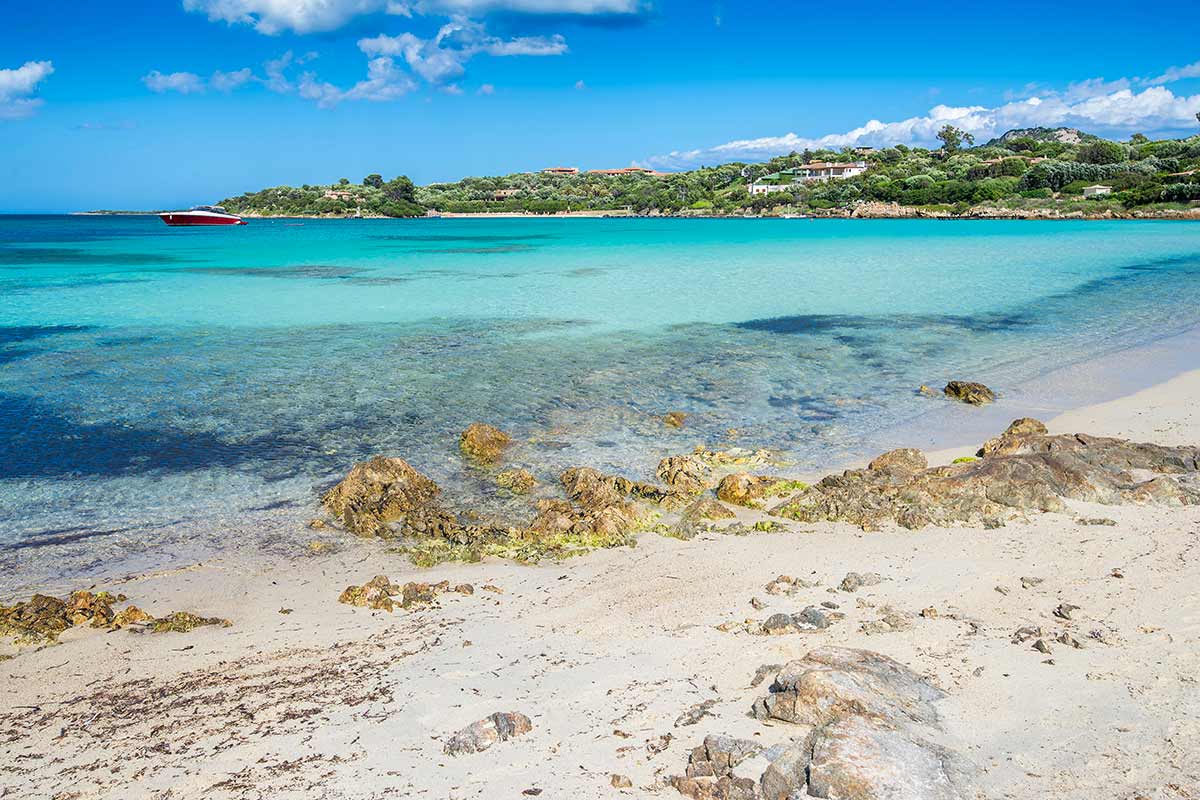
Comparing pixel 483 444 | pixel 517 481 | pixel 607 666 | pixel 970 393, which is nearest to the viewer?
pixel 607 666

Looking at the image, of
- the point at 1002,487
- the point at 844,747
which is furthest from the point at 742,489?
the point at 844,747

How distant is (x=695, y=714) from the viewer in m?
5.05

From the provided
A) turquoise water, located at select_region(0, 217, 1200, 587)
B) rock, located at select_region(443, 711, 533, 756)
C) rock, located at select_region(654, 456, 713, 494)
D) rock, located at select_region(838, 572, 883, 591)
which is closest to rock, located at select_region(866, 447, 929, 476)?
turquoise water, located at select_region(0, 217, 1200, 587)

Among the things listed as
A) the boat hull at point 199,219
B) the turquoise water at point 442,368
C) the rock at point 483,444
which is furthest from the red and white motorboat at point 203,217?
the rock at point 483,444

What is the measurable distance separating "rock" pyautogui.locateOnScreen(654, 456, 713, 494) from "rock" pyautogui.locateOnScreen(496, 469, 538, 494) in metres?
1.64

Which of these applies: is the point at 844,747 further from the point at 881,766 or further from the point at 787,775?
the point at 787,775

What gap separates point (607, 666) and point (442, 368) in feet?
40.9

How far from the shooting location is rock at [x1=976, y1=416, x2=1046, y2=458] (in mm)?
10195

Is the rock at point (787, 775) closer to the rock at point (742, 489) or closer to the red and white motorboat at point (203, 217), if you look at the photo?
the rock at point (742, 489)

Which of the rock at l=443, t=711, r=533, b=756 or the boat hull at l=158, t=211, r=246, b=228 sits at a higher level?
the boat hull at l=158, t=211, r=246, b=228

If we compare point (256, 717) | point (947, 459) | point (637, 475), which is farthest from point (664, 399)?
point (256, 717)

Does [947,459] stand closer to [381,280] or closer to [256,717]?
[256,717]

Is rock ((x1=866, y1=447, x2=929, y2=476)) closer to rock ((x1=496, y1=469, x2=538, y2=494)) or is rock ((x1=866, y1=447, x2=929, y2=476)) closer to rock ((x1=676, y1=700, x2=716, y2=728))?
rock ((x1=496, y1=469, x2=538, y2=494))

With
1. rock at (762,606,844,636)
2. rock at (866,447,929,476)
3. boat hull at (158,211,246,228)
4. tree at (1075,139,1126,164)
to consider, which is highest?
tree at (1075,139,1126,164)
